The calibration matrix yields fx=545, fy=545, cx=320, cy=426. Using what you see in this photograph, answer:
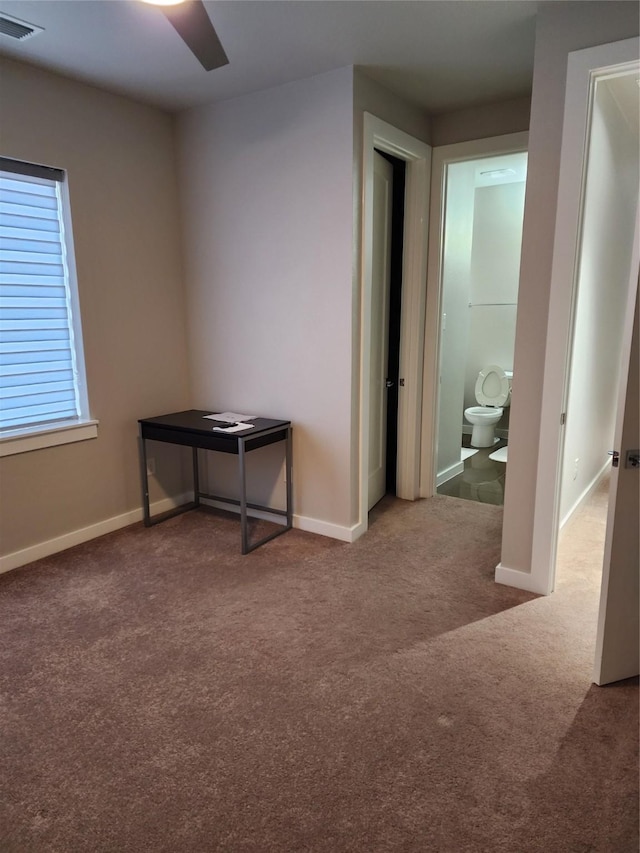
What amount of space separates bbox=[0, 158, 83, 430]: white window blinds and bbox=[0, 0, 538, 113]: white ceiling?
25.0 inches

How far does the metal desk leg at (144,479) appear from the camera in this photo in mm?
3572

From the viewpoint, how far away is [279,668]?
220cm

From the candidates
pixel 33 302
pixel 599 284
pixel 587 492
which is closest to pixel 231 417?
pixel 33 302

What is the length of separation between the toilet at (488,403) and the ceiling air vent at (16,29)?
15.5ft

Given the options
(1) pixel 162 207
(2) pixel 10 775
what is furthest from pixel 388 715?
(1) pixel 162 207

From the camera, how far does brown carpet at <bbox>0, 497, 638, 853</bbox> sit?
153 cm

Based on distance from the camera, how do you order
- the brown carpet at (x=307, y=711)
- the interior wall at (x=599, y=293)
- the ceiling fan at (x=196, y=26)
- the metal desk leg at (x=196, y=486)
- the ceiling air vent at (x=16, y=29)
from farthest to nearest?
the metal desk leg at (x=196, y=486)
the interior wall at (x=599, y=293)
the ceiling air vent at (x=16, y=29)
the ceiling fan at (x=196, y=26)
the brown carpet at (x=307, y=711)

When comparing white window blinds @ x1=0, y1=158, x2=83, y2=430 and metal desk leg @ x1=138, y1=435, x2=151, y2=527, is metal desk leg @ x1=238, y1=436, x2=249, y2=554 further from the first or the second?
white window blinds @ x1=0, y1=158, x2=83, y2=430

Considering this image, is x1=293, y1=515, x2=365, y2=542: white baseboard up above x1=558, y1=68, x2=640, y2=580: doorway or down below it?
below

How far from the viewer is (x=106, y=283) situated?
335 cm

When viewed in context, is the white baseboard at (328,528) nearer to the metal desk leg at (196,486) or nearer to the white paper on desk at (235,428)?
the white paper on desk at (235,428)

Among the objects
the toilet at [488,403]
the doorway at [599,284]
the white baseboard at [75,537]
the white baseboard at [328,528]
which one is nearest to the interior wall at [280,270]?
the white baseboard at [328,528]

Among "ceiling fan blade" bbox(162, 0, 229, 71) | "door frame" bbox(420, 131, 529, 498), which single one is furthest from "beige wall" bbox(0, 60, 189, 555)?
"door frame" bbox(420, 131, 529, 498)

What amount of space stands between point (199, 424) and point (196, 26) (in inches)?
81.3
